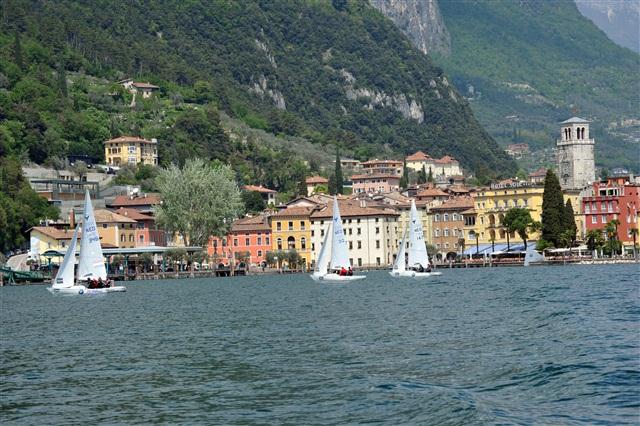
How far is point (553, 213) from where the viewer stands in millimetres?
141000

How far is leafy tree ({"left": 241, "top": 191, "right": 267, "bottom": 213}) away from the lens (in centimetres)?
19412

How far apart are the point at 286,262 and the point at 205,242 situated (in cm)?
1692

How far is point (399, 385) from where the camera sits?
111 ft

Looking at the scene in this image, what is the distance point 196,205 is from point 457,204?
4079 centimetres

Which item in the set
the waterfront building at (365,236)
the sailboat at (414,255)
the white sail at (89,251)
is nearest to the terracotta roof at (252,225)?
the waterfront building at (365,236)

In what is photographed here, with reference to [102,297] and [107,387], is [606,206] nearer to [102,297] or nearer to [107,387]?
[102,297]

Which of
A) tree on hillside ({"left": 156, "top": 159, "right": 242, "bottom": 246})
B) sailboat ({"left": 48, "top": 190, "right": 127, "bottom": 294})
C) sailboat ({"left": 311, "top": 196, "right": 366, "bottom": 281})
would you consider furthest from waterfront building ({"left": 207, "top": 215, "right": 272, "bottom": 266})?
sailboat ({"left": 48, "top": 190, "right": 127, "bottom": 294})

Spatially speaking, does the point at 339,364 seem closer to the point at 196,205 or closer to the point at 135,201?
the point at 196,205

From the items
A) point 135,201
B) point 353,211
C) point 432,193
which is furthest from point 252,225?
point 432,193

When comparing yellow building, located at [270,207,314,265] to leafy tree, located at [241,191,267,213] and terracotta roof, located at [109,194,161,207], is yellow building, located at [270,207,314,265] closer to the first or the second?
terracotta roof, located at [109,194,161,207]

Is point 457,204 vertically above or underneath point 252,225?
above

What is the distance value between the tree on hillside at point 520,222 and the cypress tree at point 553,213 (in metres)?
5.87

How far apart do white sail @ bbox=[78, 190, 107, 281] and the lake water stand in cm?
2702

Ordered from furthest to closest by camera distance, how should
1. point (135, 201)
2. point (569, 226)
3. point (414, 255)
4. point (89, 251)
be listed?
point (135, 201) → point (569, 226) → point (414, 255) → point (89, 251)
